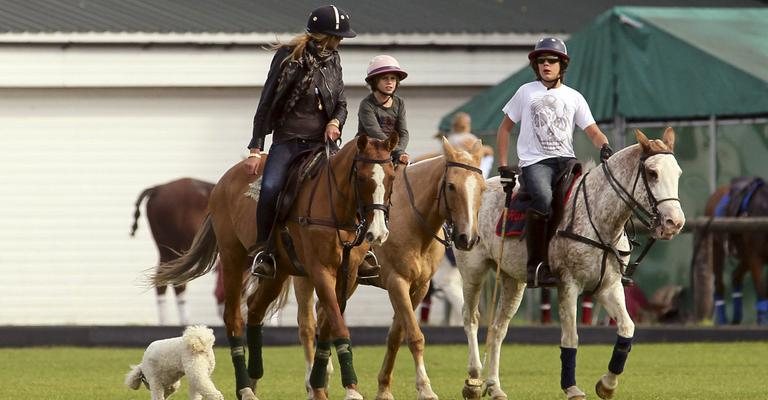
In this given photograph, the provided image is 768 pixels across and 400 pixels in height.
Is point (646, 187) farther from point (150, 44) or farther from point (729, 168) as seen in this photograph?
point (150, 44)

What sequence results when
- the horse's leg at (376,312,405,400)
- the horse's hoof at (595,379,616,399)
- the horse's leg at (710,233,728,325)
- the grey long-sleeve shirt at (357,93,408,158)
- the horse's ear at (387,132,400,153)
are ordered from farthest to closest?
the horse's leg at (710,233,728,325) < the grey long-sleeve shirt at (357,93,408,158) < the horse's leg at (376,312,405,400) < the horse's hoof at (595,379,616,399) < the horse's ear at (387,132,400,153)

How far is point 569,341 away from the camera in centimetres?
1238

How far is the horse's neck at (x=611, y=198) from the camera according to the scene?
12445mm

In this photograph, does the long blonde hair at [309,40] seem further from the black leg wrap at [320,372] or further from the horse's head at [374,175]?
the black leg wrap at [320,372]

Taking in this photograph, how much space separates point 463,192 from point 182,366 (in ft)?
7.05

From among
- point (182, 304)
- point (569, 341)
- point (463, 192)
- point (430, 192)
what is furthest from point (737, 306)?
point (463, 192)

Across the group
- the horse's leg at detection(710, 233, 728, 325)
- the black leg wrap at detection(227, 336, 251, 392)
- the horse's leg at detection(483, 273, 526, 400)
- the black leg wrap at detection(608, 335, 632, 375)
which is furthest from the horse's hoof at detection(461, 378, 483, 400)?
the horse's leg at detection(710, 233, 728, 325)

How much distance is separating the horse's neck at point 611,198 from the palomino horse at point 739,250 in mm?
8702

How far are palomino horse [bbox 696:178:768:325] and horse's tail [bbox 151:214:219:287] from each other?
8.89 meters

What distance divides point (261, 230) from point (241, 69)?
13464mm

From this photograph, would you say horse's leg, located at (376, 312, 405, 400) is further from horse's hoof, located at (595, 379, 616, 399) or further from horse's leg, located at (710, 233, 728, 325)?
horse's leg, located at (710, 233, 728, 325)

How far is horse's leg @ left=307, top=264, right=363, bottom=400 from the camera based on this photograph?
11289 mm

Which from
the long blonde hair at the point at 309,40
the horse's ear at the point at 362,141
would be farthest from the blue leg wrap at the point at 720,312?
the horse's ear at the point at 362,141

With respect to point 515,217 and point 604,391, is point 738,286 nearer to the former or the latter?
point 515,217
